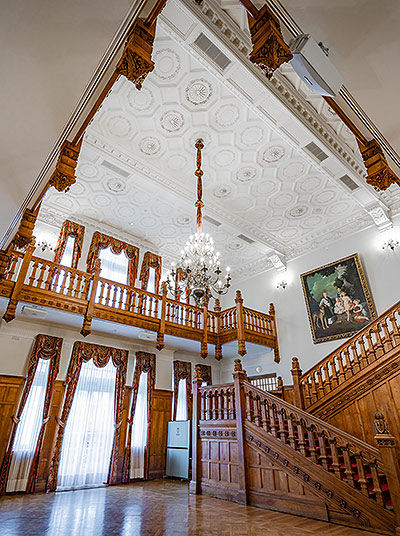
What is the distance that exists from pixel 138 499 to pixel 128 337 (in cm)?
423

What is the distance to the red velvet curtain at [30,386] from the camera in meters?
6.65

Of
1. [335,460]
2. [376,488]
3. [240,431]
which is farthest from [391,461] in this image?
[240,431]

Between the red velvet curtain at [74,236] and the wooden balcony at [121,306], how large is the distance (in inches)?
26.3

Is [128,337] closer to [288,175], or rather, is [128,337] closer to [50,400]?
[50,400]

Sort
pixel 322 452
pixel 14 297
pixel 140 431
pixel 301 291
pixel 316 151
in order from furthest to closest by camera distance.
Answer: pixel 301 291 → pixel 140 431 → pixel 316 151 → pixel 14 297 → pixel 322 452

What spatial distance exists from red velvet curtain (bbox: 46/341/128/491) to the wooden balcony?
1.43 m

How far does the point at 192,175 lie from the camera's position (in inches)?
309

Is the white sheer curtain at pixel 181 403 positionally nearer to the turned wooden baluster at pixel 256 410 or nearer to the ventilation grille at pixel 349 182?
the turned wooden baluster at pixel 256 410

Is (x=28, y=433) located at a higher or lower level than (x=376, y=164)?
lower

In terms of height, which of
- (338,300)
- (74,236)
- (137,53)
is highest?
(74,236)

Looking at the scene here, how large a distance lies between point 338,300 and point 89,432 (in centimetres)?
723

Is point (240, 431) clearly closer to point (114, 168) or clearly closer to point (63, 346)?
point (63, 346)

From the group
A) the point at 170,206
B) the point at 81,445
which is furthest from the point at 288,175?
the point at 81,445

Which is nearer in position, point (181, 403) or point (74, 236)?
point (74, 236)
